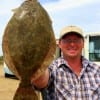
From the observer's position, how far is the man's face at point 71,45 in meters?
5.50

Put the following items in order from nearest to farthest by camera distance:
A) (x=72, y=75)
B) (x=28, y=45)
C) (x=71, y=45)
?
(x=28, y=45), (x=71, y=45), (x=72, y=75)

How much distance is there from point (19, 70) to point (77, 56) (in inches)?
67.4

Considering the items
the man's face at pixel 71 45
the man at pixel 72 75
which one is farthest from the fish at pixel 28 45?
the man's face at pixel 71 45

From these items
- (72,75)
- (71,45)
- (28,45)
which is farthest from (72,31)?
(28,45)

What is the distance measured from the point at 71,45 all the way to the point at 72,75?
1.36 ft

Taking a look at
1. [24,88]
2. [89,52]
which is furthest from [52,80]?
[89,52]

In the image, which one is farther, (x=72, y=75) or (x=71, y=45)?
(x=72, y=75)

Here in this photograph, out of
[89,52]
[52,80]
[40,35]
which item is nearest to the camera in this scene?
[40,35]

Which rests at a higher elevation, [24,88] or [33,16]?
[33,16]

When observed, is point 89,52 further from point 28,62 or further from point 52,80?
point 28,62

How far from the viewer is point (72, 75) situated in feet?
18.5

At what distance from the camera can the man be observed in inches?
217

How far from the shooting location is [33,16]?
13.1ft

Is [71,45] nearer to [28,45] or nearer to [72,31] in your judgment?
[72,31]
